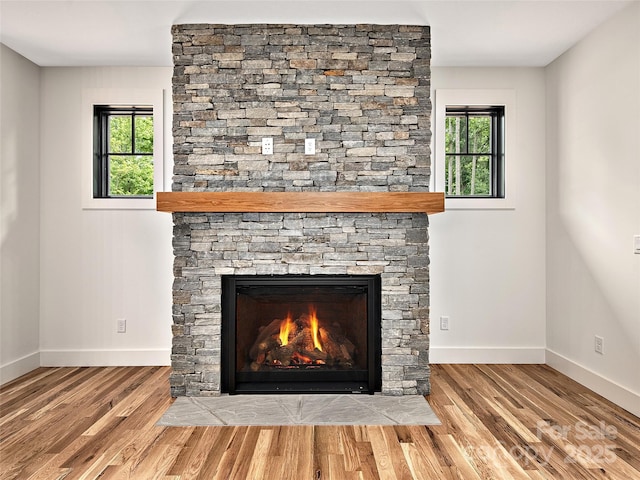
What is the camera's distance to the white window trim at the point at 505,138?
4.47 m

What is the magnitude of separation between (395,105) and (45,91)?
3.05 m

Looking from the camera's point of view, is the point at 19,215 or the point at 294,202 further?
the point at 19,215

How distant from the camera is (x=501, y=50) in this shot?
4.07 meters

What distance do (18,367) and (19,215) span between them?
122cm

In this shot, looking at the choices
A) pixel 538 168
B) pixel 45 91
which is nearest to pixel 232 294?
pixel 45 91

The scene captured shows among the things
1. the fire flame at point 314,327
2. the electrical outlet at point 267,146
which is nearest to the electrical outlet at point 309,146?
the electrical outlet at point 267,146

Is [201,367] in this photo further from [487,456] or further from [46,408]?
[487,456]

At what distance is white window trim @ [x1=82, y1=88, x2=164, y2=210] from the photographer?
4449 millimetres

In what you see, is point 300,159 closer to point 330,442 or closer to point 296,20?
point 296,20

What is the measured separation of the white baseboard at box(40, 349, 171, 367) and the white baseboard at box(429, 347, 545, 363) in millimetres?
2344

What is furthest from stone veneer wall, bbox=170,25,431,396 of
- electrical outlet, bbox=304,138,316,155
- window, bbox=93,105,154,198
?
window, bbox=93,105,154,198

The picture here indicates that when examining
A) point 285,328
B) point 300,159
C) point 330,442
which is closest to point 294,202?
point 300,159

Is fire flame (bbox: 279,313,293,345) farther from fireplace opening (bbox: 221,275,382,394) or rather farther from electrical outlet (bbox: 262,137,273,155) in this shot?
electrical outlet (bbox: 262,137,273,155)

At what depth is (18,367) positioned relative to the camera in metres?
4.11
